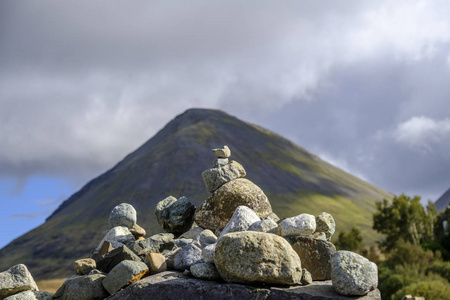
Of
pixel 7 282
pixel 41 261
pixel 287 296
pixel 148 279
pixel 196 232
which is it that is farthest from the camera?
pixel 41 261

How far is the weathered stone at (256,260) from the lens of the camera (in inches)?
381

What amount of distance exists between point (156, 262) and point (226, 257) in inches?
90.7

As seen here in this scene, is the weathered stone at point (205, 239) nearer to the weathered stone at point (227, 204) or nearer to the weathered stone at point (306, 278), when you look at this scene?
the weathered stone at point (227, 204)

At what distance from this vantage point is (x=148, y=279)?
1072 cm

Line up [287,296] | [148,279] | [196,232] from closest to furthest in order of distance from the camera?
[287,296]
[148,279]
[196,232]

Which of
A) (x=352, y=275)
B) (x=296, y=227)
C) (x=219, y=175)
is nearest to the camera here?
(x=352, y=275)

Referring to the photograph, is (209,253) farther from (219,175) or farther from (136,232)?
(136,232)

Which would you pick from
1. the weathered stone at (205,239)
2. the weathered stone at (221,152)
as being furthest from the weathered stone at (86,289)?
the weathered stone at (221,152)

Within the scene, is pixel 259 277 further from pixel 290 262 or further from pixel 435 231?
pixel 435 231

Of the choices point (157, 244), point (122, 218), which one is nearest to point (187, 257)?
point (157, 244)

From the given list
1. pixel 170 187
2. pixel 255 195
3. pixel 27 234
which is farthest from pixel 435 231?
pixel 27 234

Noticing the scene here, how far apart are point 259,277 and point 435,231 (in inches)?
2961

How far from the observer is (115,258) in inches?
465

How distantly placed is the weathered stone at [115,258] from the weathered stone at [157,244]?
23.3 inches
